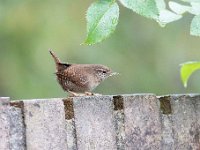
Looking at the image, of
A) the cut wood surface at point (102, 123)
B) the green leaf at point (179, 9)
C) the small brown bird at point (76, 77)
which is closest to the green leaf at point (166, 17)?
the green leaf at point (179, 9)

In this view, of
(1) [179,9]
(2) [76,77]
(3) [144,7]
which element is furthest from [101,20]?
(2) [76,77]

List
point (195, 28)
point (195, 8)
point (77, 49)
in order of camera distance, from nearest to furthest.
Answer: point (195, 28) < point (195, 8) < point (77, 49)

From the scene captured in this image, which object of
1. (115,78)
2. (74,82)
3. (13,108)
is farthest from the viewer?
(115,78)

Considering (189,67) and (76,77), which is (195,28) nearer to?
(189,67)

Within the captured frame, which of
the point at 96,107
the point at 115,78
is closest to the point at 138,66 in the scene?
the point at 115,78

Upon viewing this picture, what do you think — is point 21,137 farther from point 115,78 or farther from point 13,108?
point 115,78
